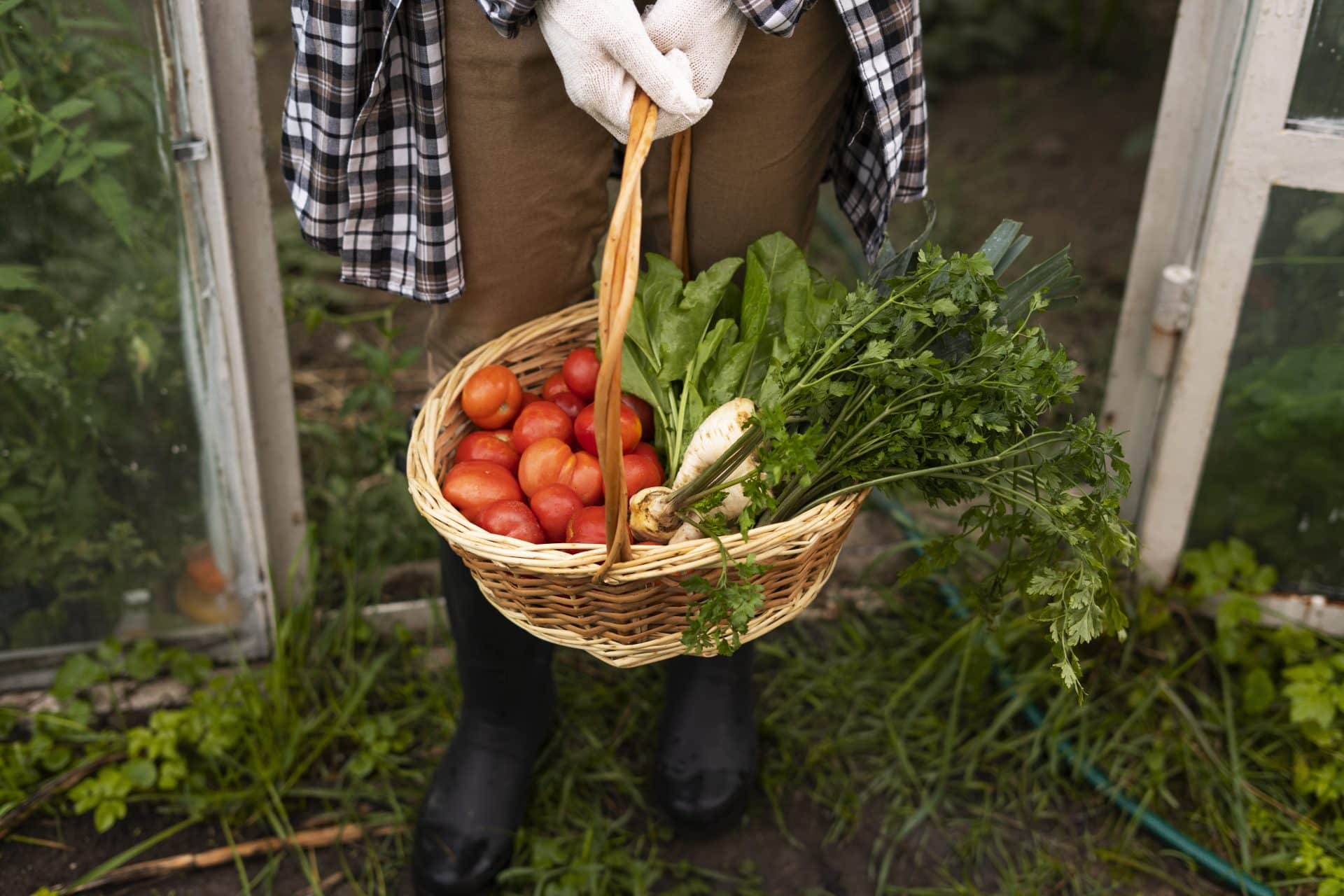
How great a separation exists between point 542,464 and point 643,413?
0.22 m

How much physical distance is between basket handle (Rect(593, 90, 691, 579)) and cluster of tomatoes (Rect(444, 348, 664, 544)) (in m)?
0.11

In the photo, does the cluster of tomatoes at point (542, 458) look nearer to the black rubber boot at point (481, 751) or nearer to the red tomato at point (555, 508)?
the red tomato at point (555, 508)

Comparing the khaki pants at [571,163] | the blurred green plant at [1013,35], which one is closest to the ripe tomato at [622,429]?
the khaki pants at [571,163]

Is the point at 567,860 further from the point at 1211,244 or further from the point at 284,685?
the point at 1211,244

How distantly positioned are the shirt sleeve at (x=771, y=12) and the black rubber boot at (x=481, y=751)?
A: 840 mm

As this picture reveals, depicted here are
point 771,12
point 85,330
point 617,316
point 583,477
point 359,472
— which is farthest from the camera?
point 359,472

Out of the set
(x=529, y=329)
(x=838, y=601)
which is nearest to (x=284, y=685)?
(x=529, y=329)

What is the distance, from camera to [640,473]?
147cm

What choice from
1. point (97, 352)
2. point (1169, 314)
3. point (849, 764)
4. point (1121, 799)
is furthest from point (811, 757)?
point (97, 352)

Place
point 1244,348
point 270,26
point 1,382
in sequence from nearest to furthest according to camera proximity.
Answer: point 1,382 < point 1244,348 < point 270,26

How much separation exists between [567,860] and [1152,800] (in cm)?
95

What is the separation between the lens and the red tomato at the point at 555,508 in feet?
4.62

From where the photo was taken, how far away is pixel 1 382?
1767mm

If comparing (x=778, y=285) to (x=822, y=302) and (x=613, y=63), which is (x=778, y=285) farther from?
(x=613, y=63)
